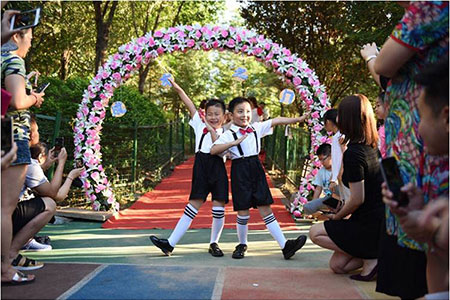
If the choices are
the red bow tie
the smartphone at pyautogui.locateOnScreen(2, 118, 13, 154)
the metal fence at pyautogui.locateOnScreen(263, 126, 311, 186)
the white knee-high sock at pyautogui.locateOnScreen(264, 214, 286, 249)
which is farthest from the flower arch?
the smartphone at pyautogui.locateOnScreen(2, 118, 13, 154)

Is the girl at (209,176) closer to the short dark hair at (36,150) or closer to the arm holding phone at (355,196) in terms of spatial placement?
the short dark hair at (36,150)

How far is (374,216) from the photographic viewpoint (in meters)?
4.75

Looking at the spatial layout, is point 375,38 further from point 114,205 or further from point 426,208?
point 426,208

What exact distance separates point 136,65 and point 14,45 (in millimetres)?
4391

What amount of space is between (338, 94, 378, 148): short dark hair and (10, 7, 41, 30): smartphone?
2.61 m

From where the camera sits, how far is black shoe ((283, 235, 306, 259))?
553 centimetres

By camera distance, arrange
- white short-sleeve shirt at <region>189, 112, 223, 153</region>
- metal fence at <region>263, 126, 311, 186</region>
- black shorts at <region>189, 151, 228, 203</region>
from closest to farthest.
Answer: black shorts at <region>189, 151, 228, 203</region>
white short-sleeve shirt at <region>189, 112, 223, 153</region>
metal fence at <region>263, 126, 311, 186</region>

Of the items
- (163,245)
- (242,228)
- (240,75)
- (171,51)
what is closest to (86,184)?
(171,51)

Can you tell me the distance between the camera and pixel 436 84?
9.52 feet

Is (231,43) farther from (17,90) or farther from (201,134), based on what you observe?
(17,90)

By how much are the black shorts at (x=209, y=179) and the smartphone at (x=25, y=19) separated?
2628mm

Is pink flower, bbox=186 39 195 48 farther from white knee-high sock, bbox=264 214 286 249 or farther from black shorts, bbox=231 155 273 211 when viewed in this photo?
white knee-high sock, bbox=264 214 286 249

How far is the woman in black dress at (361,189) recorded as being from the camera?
4676mm

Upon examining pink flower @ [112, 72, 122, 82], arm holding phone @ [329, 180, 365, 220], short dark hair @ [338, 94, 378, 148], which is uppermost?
pink flower @ [112, 72, 122, 82]
